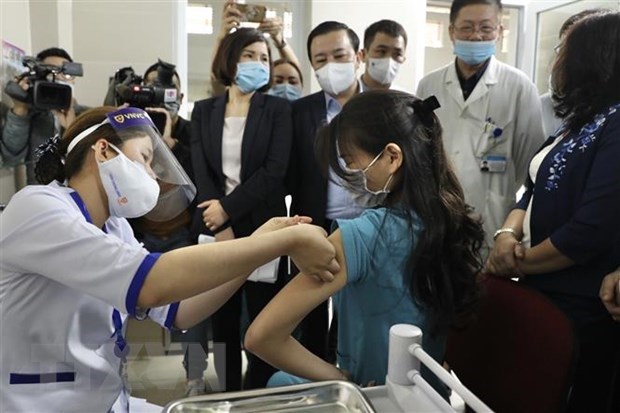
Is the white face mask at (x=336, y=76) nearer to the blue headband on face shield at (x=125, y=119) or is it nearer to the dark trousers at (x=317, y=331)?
the dark trousers at (x=317, y=331)

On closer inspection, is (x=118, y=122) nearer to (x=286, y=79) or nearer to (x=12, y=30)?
(x=286, y=79)

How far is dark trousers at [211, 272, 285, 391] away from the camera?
2.03 metres

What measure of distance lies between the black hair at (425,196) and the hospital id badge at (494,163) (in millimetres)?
876

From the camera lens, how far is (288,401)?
0.83 meters

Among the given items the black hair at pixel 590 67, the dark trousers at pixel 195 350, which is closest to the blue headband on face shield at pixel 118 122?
the dark trousers at pixel 195 350

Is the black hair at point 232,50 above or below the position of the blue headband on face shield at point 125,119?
above

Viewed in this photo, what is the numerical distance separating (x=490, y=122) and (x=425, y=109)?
3.19 ft

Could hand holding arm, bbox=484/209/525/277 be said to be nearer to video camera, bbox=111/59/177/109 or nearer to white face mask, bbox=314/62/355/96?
white face mask, bbox=314/62/355/96

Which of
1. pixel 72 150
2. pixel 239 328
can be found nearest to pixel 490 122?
pixel 239 328

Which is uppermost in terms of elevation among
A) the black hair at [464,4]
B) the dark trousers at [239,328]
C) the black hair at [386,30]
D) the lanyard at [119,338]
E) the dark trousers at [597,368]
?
the black hair at [464,4]

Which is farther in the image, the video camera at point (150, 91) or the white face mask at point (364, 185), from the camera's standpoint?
the video camera at point (150, 91)

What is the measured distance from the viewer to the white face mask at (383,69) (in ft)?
7.37

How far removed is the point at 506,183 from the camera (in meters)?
2.00

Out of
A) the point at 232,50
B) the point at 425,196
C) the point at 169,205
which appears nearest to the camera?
the point at 425,196
